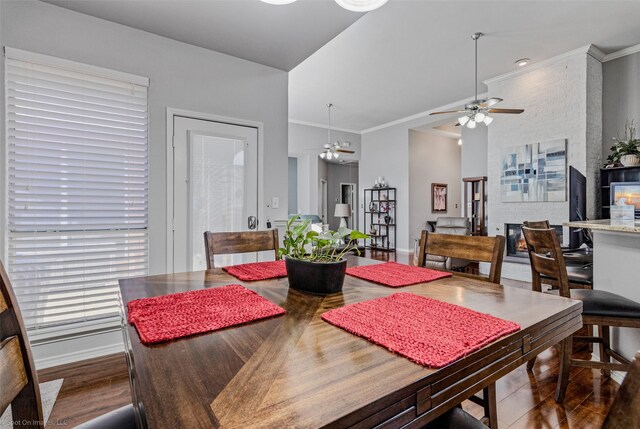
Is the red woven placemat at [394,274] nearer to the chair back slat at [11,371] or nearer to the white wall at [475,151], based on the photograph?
the chair back slat at [11,371]

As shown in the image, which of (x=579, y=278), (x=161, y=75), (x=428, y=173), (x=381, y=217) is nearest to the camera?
(x=579, y=278)

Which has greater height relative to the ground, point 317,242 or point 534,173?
point 534,173

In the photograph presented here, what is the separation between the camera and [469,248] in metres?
1.52

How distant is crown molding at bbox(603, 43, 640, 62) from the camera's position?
4141mm

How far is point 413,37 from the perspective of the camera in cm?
381

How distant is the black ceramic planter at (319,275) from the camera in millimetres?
1133

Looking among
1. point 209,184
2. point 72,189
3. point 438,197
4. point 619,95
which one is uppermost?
point 619,95

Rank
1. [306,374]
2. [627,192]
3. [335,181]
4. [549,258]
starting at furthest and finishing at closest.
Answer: [335,181] < [627,192] < [549,258] < [306,374]

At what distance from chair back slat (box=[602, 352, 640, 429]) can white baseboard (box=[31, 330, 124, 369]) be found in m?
2.96

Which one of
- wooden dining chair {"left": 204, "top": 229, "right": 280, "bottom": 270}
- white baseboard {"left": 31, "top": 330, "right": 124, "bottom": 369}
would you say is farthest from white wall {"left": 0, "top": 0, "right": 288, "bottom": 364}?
wooden dining chair {"left": 204, "top": 229, "right": 280, "bottom": 270}

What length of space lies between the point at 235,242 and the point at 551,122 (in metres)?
4.81

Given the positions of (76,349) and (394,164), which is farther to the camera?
(394,164)

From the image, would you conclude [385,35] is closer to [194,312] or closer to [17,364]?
[194,312]

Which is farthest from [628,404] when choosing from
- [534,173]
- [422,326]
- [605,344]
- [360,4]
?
[534,173]
